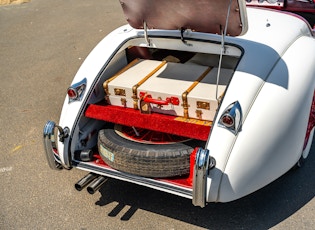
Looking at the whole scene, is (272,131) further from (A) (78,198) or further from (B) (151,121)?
(A) (78,198)

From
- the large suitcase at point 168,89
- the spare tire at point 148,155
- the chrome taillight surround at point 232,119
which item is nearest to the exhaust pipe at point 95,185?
the spare tire at point 148,155

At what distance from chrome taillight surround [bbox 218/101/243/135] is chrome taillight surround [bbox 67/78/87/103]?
4.26 ft

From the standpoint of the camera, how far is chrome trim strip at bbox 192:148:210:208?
288 centimetres

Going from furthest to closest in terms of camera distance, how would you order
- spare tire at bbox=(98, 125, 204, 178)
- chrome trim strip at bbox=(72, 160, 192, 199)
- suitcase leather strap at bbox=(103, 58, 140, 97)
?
suitcase leather strap at bbox=(103, 58, 140, 97) < spare tire at bbox=(98, 125, 204, 178) < chrome trim strip at bbox=(72, 160, 192, 199)

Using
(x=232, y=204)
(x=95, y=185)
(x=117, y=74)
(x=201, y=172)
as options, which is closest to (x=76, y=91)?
(x=117, y=74)

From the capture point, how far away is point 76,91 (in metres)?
3.68

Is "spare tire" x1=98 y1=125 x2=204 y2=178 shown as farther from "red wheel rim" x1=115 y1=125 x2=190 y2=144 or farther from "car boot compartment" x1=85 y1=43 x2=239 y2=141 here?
"car boot compartment" x1=85 y1=43 x2=239 y2=141

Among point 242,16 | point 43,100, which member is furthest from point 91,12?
point 242,16

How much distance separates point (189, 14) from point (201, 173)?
1.20 meters

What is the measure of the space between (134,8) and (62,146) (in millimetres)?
1278

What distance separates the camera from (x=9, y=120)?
540 centimetres

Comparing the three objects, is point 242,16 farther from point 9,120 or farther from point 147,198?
point 9,120

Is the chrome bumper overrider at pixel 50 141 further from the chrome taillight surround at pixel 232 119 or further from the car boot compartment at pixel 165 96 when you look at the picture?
the chrome taillight surround at pixel 232 119

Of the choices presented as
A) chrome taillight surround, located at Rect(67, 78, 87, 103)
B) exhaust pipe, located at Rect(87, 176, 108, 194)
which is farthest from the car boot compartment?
exhaust pipe, located at Rect(87, 176, 108, 194)
